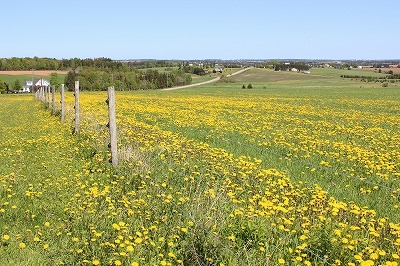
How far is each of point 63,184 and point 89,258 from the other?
11.9ft

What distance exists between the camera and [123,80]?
123 metres

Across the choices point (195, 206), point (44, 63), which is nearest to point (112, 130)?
point (195, 206)

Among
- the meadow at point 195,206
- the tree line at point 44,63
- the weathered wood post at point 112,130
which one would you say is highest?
the tree line at point 44,63

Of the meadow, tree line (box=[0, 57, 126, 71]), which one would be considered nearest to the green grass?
tree line (box=[0, 57, 126, 71])

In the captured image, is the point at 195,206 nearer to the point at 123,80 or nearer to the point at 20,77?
the point at 123,80

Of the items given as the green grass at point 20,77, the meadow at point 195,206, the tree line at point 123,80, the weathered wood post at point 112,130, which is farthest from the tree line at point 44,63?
the meadow at point 195,206

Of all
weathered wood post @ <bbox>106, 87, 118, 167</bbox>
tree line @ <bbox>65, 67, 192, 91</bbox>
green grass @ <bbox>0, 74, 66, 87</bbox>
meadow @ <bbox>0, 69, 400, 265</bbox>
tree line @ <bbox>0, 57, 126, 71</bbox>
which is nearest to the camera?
meadow @ <bbox>0, 69, 400, 265</bbox>

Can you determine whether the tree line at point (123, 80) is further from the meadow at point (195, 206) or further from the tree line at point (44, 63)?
the meadow at point (195, 206)

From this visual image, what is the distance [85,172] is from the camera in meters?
9.41

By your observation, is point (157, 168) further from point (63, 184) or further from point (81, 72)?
point (81, 72)

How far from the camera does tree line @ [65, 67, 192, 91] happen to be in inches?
4552

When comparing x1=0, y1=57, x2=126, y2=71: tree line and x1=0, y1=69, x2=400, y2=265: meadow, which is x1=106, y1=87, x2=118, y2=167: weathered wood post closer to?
x1=0, y1=69, x2=400, y2=265: meadow

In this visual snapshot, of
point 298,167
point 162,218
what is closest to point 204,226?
point 162,218

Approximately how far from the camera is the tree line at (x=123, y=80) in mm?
115631
